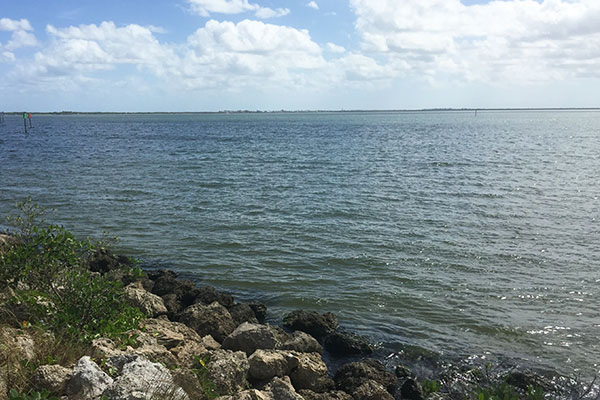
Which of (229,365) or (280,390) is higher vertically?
(229,365)

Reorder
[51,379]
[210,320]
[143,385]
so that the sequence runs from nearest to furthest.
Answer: [143,385] → [51,379] → [210,320]

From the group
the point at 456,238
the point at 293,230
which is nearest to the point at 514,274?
the point at 456,238

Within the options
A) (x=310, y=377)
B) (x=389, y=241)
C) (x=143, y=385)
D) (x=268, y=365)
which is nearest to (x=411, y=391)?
(x=310, y=377)

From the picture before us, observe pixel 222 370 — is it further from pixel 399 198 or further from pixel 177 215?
pixel 399 198

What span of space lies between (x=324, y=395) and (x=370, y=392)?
0.76 meters

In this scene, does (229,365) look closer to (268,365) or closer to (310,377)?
(268,365)

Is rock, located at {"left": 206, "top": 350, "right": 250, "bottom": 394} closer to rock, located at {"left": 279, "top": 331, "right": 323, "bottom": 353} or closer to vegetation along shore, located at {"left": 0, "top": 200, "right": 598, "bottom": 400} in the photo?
vegetation along shore, located at {"left": 0, "top": 200, "right": 598, "bottom": 400}

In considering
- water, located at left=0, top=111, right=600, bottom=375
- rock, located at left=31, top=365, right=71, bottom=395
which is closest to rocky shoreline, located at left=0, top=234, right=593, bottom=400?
rock, located at left=31, top=365, right=71, bottom=395

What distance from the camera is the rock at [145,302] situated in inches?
416

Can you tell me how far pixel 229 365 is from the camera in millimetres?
7781

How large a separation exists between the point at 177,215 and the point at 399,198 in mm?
11117

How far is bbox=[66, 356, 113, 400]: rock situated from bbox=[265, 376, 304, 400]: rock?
7.99ft

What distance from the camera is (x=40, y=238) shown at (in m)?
9.01

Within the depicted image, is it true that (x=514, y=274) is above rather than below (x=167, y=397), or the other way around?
below
